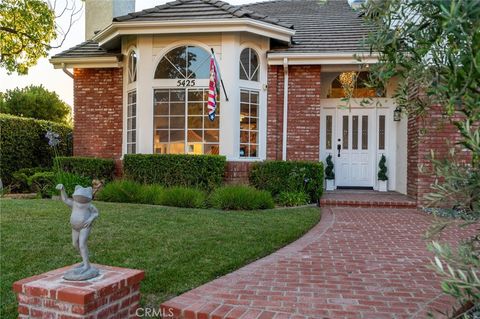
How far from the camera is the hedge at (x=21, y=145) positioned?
1252 cm

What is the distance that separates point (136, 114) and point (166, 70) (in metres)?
1.37

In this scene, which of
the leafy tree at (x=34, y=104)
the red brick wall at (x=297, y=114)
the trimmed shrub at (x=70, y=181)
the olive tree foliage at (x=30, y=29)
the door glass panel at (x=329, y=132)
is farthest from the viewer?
the leafy tree at (x=34, y=104)

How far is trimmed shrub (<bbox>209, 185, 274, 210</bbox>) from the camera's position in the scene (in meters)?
8.62

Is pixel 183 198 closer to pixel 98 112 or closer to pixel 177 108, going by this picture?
pixel 177 108

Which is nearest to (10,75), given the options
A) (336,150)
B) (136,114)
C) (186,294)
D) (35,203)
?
(136,114)

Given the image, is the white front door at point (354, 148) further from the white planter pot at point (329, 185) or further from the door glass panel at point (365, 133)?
the white planter pot at point (329, 185)

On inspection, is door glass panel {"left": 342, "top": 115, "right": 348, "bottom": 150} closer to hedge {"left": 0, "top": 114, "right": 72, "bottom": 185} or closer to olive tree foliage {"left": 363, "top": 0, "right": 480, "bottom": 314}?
olive tree foliage {"left": 363, "top": 0, "right": 480, "bottom": 314}

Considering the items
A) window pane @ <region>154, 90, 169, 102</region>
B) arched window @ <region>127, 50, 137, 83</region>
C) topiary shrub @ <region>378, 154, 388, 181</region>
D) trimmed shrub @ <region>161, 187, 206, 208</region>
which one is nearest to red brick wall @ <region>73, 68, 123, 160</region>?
arched window @ <region>127, 50, 137, 83</region>

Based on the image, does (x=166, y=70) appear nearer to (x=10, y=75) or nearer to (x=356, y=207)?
(x=356, y=207)

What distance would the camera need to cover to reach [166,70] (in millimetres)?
10547

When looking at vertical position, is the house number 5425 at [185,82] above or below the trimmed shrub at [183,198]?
above

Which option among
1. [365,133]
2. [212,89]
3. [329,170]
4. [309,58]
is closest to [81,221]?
[212,89]

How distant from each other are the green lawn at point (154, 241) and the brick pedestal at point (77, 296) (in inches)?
24.6

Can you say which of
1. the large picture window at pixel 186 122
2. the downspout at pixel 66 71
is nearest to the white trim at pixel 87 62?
the downspout at pixel 66 71
